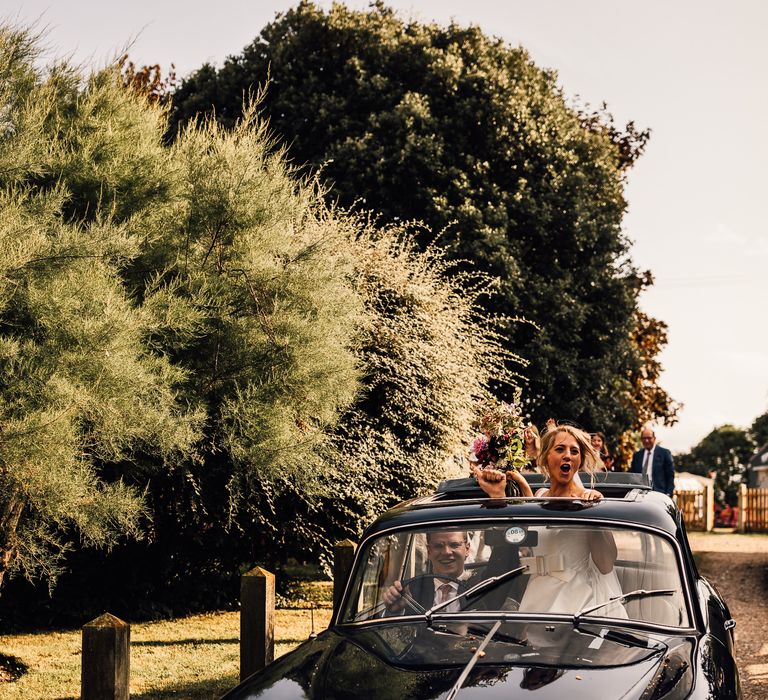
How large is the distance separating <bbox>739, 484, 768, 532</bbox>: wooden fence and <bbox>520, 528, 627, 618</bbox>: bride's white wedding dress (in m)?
27.3

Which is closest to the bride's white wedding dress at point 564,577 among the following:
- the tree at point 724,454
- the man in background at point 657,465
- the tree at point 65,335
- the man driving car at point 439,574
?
the man driving car at point 439,574

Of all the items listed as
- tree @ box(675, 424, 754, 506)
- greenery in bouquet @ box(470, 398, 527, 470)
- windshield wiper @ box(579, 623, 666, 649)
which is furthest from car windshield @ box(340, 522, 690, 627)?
tree @ box(675, 424, 754, 506)

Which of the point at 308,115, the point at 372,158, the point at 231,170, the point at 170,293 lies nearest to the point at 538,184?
the point at 372,158

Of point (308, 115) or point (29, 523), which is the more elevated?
point (308, 115)

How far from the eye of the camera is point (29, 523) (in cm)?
848

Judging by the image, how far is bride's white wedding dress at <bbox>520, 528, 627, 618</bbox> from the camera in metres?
4.36

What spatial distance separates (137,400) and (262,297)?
1.98m

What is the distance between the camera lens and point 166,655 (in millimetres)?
9211

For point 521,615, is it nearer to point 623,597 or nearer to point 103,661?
point 623,597

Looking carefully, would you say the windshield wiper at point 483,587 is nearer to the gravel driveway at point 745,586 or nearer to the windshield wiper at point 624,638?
the windshield wiper at point 624,638

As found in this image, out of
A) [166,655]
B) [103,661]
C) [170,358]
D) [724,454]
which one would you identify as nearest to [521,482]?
[103,661]

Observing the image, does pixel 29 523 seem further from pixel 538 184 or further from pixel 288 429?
pixel 538 184

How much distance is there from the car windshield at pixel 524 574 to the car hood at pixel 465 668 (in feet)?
0.65

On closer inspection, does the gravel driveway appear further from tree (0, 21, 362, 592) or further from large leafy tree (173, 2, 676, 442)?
tree (0, 21, 362, 592)
